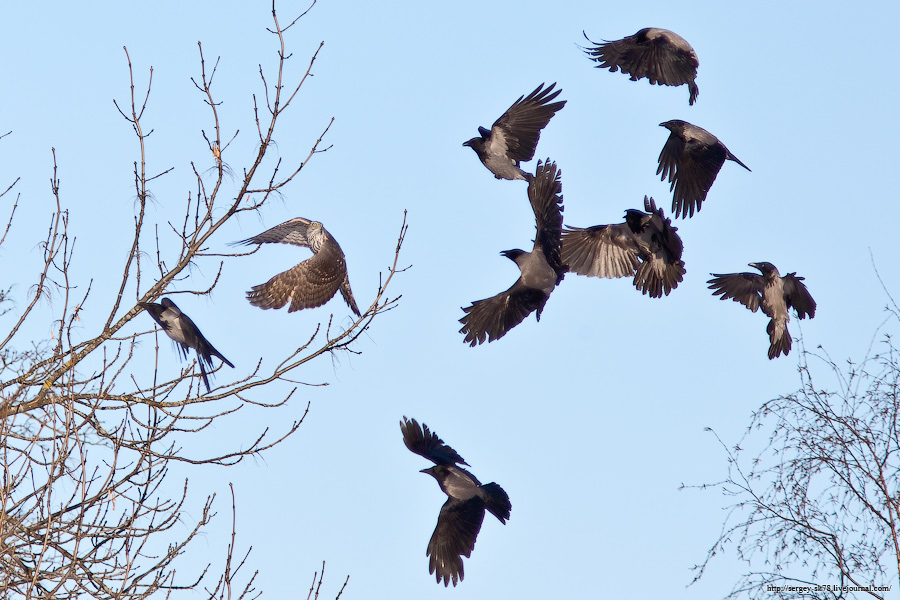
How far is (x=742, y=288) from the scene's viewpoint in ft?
27.2

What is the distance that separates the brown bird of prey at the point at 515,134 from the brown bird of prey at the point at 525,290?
115 centimetres

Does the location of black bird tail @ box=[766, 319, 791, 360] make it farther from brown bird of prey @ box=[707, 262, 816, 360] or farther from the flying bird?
the flying bird

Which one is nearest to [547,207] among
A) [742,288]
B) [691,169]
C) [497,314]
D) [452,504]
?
[497,314]

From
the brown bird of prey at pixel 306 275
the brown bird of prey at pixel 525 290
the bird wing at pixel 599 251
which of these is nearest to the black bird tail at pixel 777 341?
the bird wing at pixel 599 251

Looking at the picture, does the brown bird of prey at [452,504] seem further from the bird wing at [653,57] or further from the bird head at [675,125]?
the bird wing at [653,57]

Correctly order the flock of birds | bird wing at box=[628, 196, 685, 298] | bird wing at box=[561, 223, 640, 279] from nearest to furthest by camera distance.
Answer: the flock of birds → bird wing at box=[628, 196, 685, 298] → bird wing at box=[561, 223, 640, 279]

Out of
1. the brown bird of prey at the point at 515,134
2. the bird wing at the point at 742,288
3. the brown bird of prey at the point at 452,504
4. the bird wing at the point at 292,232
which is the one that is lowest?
the brown bird of prey at the point at 452,504

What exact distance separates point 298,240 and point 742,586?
363 centimetres

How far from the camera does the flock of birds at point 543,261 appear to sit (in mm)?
6738

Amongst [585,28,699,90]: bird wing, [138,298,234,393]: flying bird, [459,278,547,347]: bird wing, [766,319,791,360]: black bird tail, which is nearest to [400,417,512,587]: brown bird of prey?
[459,278,547,347]: bird wing

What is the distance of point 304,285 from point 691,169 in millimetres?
2728

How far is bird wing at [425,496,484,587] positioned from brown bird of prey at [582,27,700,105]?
11.2 ft

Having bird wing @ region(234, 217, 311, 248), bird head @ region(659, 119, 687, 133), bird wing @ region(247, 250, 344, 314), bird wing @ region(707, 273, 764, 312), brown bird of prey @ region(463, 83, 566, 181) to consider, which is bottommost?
bird wing @ region(247, 250, 344, 314)

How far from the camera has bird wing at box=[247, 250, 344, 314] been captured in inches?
286
